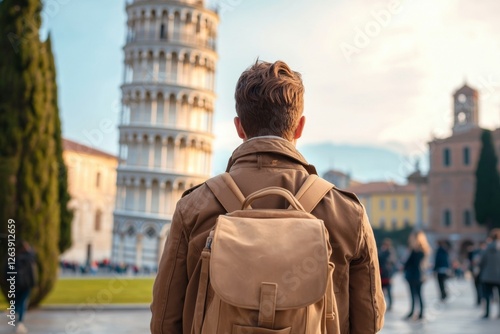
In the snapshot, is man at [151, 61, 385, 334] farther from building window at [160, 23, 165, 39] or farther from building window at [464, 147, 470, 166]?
building window at [464, 147, 470, 166]

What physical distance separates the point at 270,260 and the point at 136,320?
1181 cm

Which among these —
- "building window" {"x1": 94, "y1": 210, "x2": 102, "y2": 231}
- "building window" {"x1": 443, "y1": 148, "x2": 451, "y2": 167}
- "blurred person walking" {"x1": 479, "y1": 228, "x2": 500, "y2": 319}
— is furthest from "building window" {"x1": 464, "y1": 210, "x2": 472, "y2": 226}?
"blurred person walking" {"x1": 479, "y1": 228, "x2": 500, "y2": 319}

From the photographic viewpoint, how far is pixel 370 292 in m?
2.16

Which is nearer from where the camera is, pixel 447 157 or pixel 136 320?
pixel 136 320

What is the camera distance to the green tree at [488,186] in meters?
58.2

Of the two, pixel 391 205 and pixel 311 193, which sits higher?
pixel 391 205

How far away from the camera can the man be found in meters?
2.11

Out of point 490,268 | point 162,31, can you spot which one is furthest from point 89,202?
point 490,268

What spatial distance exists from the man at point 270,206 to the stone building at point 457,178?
68358 millimetres

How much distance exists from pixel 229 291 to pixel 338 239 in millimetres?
440

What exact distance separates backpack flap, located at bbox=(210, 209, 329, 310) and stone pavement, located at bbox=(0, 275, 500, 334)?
890 cm

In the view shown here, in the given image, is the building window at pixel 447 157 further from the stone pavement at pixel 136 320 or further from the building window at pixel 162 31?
the stone pavement at pixel 136 320

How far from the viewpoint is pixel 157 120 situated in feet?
175

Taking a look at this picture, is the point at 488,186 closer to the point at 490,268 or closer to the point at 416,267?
the point at 490,268
